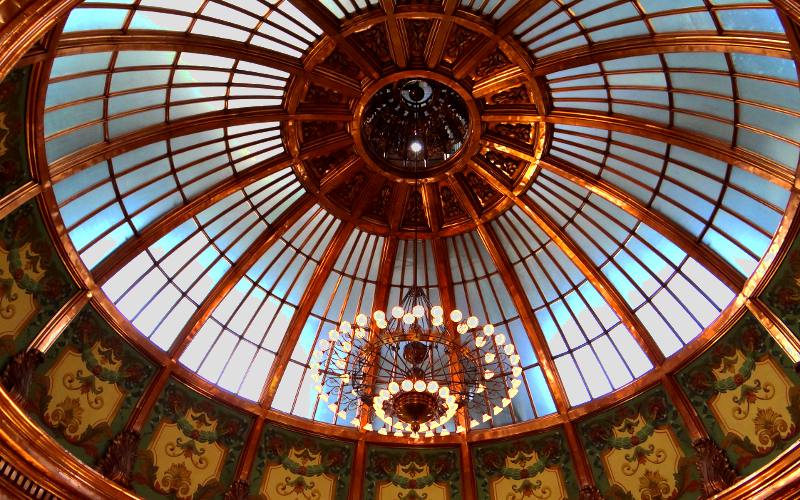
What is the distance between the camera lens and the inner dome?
1534cm

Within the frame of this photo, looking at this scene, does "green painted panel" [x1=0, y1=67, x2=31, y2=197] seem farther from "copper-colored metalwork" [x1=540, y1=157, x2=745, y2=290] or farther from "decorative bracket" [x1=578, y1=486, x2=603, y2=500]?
"decorative bracket" [x1=578, y1=486, x2=603, y2=500]

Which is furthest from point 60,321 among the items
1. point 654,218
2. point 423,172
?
point 654,218

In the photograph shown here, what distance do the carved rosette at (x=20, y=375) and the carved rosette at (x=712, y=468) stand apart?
14.0m

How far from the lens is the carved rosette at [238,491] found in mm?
15257

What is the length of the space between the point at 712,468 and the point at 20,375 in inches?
562

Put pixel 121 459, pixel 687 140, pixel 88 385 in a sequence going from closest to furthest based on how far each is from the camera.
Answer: pixel 687 140, pixel 121 459, pixel 88 385

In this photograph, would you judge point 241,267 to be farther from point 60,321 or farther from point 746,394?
point 746,394

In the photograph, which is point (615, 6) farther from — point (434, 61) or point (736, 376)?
point (736, 376)

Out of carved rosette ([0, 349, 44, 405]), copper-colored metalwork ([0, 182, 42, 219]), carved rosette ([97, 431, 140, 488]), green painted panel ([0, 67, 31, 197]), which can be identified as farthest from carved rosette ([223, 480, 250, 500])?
green painted panel ([0, 67, 31, 197])

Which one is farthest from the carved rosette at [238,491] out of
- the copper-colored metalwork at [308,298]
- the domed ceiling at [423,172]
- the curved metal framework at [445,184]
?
the copper-colored metalwork at [308,298]

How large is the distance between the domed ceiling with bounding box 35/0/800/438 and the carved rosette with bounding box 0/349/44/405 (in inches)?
76.2

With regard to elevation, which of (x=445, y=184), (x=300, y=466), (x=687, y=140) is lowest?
(x=300, y=466)

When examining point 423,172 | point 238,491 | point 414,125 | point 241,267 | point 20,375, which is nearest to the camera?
point 20,375

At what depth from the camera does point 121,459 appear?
46.0ft
